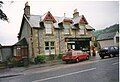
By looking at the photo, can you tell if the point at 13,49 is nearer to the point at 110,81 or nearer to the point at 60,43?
the point at 60,43

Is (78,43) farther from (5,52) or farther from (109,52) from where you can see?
(5,52)

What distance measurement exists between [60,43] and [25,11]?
7.63m

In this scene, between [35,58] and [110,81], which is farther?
[35,58]

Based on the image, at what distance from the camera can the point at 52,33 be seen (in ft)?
107

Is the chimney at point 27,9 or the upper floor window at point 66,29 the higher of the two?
the chimney at point 27,9

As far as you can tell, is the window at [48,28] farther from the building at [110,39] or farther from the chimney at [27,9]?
the building at [110,39]

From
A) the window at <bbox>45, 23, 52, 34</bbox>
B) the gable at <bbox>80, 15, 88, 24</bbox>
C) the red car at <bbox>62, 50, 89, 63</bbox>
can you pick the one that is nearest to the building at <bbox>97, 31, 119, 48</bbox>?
the gable at <bbox>80, 15, 88, 24</bbox>

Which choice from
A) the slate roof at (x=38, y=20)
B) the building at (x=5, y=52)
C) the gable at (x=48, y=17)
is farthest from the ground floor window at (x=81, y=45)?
the building at (x=5, y=52)

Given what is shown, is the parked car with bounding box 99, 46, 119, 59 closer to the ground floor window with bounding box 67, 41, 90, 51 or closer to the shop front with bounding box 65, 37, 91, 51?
the shop front with bounding box 65, 37, 91, 51

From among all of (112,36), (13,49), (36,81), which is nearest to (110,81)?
(36,81)

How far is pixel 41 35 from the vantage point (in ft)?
104

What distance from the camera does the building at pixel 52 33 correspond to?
31.5m

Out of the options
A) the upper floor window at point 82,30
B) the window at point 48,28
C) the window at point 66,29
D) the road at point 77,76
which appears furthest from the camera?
the upper floor window at point 82,30

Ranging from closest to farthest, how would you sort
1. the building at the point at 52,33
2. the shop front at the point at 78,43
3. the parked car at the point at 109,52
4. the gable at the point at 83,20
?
the parked car at the point at 109,52, the building at the point at 52,33, the shop front at the point at 78,43, the gable at the point at 83,20
